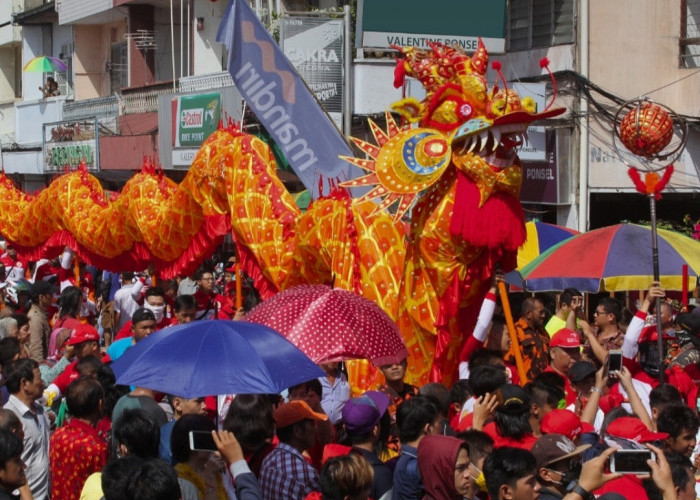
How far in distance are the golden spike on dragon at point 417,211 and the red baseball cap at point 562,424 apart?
2356 millimetres

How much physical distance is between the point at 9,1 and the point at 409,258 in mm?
24902

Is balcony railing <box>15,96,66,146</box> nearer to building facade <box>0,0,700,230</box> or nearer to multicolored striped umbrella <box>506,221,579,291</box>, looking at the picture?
building facade <box>0,0,700,230</box>

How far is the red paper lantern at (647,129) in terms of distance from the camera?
10.1m

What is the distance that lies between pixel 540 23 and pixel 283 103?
4569 millimetres

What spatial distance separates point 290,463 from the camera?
15.7ft

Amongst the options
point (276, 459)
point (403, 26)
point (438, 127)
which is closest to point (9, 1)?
point (403, 26)

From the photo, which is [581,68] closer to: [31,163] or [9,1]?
[31,163]

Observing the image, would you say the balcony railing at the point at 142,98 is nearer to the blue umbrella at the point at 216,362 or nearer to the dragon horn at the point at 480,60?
the dragon horn at the point at 480,60

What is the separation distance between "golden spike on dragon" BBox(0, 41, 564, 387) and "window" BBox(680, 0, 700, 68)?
20.0 feet

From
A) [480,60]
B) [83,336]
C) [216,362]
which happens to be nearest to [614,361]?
[216,362]

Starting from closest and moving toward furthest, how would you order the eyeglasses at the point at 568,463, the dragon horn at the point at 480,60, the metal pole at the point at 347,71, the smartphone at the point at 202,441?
the smartphone at the point at 202,441 → the eyeglasses at the point at 568,463 → the dragon horn at the point at 480,60 → the metal pole at the point at 347,71

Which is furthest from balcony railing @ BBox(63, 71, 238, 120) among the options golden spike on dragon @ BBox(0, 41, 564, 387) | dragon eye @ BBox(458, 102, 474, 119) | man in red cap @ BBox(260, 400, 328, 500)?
man in red cap @ BBox(260, 400, 328, 500)

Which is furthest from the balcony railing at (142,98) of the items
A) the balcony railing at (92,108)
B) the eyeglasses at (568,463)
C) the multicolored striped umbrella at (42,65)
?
the eyeglasses at (568,463)

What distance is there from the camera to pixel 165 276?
437 inches
